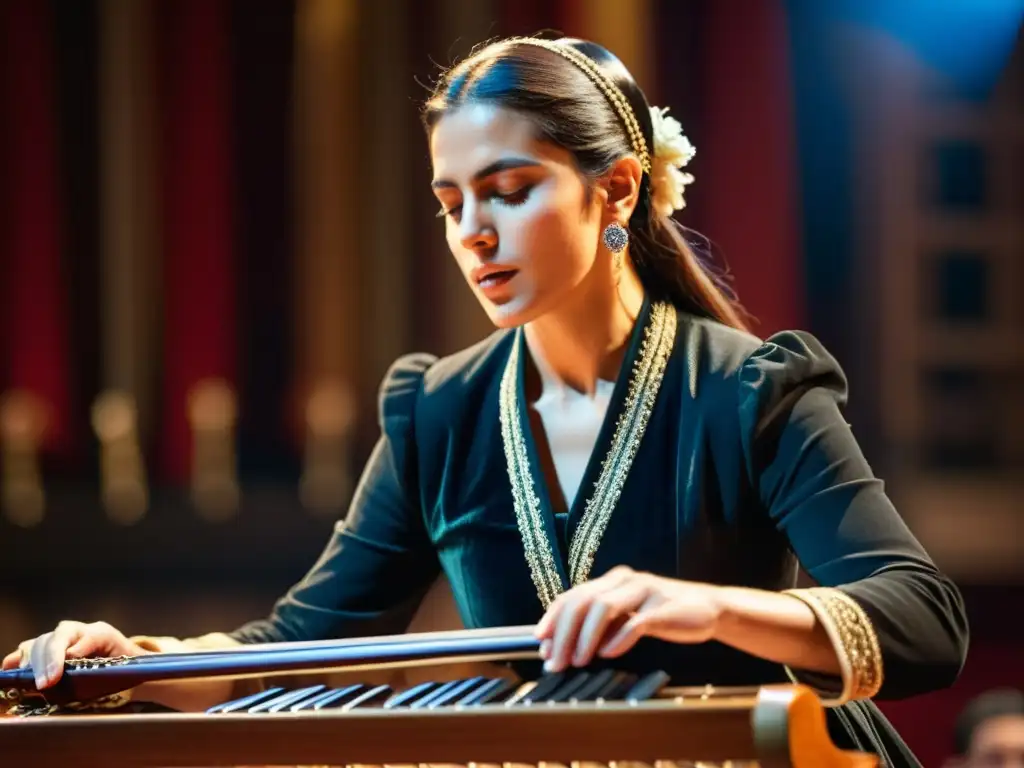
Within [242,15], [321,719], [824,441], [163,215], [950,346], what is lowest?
[321,719]

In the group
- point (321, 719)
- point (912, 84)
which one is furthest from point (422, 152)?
point (321, 719)

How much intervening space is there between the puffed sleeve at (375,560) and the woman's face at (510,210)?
0.26 metres

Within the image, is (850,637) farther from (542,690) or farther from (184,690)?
(184,690)

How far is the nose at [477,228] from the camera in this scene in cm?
127

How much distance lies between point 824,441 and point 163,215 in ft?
11.4

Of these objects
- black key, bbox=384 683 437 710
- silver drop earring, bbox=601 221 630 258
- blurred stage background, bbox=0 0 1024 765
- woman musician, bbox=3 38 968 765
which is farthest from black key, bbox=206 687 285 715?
blurred stage background, bbox=0 0 1024 765

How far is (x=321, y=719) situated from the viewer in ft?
2.89

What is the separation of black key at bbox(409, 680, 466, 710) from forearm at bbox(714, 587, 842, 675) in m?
0.19

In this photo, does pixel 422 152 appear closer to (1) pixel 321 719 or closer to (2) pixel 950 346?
(2) pixel 950 346

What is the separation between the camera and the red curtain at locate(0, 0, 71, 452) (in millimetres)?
4195

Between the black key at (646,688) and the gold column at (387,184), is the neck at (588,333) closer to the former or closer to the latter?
the black key at (646,688)

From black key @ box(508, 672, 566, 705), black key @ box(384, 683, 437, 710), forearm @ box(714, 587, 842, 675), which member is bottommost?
black key @ box(384, 683, 437, 710)

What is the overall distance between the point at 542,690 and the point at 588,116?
0.65m

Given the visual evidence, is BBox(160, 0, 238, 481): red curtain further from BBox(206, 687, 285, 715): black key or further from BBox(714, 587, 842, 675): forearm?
BBox(714, 587, 842, 675): forearm
